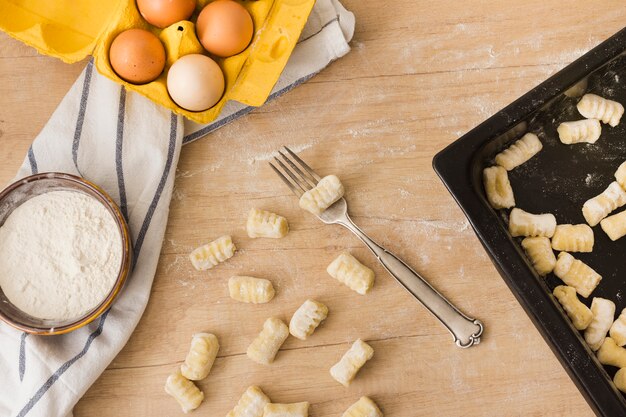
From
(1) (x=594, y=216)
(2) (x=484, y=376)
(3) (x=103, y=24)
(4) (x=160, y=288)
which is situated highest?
(3) (x=103, y=24)

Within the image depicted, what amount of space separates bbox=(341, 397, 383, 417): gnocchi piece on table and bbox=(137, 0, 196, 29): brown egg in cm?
67

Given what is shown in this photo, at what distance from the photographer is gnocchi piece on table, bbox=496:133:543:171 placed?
3.41 feet

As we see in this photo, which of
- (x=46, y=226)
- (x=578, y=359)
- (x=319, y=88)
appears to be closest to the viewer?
(x=578, y=359)

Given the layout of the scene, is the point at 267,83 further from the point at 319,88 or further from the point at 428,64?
the point at 428,64

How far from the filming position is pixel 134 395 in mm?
1106

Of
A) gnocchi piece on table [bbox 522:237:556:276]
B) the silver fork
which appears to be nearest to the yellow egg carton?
the silver fork

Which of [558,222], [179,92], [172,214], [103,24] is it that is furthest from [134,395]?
[558,222]

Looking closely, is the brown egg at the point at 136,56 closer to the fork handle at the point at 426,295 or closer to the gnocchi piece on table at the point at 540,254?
the fork handle at the point at 426,295

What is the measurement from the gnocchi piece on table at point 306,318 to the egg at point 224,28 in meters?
0.42

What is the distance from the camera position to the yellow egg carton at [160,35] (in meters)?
1.03

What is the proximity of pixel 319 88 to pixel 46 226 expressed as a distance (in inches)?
19.6

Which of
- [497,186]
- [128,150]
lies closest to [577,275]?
[497,186]

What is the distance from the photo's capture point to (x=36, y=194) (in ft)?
3.51

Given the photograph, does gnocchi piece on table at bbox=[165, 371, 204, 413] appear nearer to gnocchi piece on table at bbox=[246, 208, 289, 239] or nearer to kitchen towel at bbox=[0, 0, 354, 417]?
kitchen towel at bbox=[0, 0, 354, 417]
